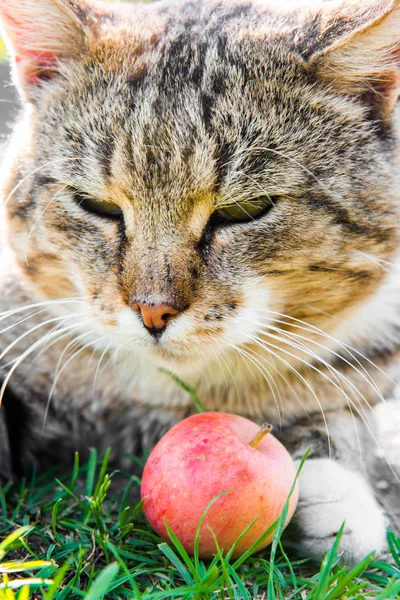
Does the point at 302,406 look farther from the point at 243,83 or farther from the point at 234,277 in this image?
the point at 243,83

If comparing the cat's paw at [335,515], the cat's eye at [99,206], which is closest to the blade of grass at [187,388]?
the cat's paw at [335,515]

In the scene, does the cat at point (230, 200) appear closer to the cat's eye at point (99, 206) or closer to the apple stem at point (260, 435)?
the cat's eye at point (99, 206)

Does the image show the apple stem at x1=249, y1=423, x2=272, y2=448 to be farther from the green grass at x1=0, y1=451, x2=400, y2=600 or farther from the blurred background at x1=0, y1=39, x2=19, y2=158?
the blurred background at x1=0, y1=39, x2=19, y2=158

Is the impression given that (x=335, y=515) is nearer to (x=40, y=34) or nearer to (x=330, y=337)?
(x=330, y=337)

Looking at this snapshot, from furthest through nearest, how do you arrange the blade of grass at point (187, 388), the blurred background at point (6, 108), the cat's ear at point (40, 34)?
the blurred background at point (6, 108)
the blade of grass at point (187, 388)
the cat's ear at point (40, 34)

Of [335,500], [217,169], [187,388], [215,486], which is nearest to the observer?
[215,486]

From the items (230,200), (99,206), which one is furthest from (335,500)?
(99,206)

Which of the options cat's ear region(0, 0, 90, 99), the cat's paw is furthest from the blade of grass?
cat's ear region(0, 0, 90, 99)

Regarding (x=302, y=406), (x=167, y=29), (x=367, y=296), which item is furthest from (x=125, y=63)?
(x=302, y=406)
